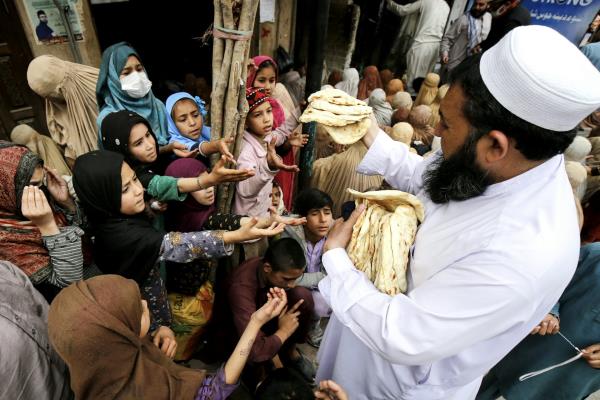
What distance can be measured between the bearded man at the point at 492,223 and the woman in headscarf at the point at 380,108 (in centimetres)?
324

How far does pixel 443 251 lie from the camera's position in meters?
1.30

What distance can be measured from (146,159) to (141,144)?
10cm

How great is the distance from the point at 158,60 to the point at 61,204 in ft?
17.3

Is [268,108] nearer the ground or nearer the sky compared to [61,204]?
nearer the sky

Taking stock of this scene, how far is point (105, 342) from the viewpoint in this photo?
3.70 ft

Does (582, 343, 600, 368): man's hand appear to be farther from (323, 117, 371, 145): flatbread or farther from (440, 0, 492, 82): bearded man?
(440, 0, 492, 82): bearded man

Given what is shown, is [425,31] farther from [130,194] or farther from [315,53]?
[130,194]

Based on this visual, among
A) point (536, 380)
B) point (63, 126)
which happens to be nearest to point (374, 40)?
point (63, 126)

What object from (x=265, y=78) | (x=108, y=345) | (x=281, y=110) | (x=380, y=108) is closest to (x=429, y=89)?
(x=380, y=108)

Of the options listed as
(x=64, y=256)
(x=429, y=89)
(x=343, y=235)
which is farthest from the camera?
(x=429, y=89)

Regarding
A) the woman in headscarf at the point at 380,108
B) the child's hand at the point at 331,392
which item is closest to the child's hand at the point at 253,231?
the child's hand at the point at 331,392

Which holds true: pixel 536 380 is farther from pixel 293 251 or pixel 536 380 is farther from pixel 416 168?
pixel 293 251

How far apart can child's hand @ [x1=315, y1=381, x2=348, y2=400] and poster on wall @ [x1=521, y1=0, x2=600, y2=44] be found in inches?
315

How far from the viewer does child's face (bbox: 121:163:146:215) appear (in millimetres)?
1695
